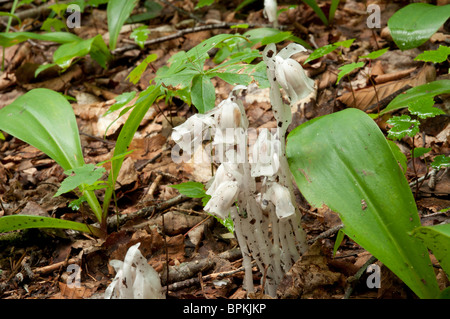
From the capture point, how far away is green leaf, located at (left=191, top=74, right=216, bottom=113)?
2010 mm

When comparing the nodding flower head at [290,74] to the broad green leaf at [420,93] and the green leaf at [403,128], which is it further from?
the broad green leaf at [420,93]

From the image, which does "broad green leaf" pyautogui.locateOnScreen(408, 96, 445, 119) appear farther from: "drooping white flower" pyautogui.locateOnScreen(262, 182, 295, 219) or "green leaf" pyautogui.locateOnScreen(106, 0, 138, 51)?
"green leaf" pyautogui.locateOnScreen(106, 0, 138, 51)

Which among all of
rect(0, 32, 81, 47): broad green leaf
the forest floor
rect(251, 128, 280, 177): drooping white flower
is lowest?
the forest floor

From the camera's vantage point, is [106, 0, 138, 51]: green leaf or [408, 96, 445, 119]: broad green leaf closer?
[408, 96, 445, 119]: broad green leaf

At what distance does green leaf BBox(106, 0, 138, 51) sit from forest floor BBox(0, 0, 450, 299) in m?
0.43

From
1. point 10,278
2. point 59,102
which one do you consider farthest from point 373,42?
point 10,278

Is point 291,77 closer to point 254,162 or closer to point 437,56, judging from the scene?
point 254,162

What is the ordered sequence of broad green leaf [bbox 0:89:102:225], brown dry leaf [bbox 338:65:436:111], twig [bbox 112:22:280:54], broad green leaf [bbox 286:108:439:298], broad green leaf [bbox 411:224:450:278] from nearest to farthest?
broad green leaf [bbox 411:224:450:278]
broad green leaf [bbox 286:108:439:298]
broad green leaf [bbox 0:89:102:225]
brown dry leaf [bbox 338:65:436:111]
twig [bbox 112:22:280:54]

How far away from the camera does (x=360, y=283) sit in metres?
1.68

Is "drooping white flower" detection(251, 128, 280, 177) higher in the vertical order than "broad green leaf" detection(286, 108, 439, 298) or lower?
higher

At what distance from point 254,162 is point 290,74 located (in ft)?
1.10

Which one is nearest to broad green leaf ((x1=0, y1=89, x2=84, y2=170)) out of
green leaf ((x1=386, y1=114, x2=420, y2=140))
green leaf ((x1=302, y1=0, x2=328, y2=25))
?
green leaf ((x1=386, y1=114, x2=420, y2=140))

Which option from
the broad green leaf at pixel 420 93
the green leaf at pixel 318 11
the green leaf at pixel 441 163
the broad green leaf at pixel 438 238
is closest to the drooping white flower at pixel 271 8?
the green leaf at pixel 318 11

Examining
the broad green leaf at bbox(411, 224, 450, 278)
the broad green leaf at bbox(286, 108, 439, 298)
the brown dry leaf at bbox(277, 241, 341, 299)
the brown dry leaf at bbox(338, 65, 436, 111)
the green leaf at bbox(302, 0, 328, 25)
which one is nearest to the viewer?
the broad green leaf at bbox(411, 224, 450, 278)
